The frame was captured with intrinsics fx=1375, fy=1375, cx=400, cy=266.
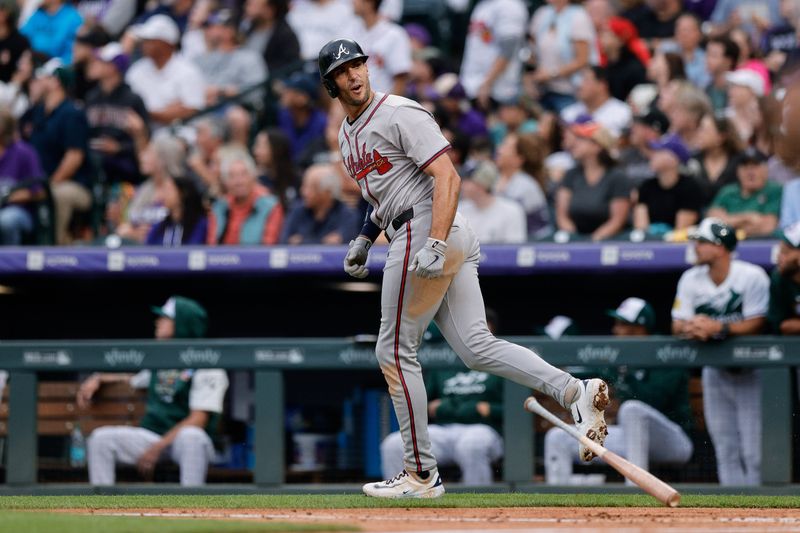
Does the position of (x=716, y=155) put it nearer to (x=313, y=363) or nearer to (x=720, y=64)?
(x=720, y=64)

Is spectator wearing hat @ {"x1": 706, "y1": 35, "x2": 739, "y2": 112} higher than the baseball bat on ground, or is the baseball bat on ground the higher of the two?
spectator wearing hat @ {"x1": 706, "y1": 35, "x2": 739, "y2": 112}

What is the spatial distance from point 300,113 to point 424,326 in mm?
5767

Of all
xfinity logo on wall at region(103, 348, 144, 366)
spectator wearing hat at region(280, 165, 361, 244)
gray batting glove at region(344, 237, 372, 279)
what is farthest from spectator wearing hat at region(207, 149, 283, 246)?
gray batting glove at region(344, 237, 372, 279)

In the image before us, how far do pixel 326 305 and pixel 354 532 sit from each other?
225 inches

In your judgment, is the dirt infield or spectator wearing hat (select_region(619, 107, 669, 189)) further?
spectator wearing hat (select_region(619, 107, 669, 189))

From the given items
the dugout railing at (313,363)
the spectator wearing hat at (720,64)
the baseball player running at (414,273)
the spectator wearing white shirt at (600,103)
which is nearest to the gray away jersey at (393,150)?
the baseball player running at (414,273)

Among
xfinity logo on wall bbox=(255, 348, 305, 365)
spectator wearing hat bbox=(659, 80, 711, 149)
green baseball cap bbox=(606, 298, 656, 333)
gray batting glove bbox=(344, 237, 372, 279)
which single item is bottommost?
xfinity logo on wall bbox=(255, 348, 305, 365)

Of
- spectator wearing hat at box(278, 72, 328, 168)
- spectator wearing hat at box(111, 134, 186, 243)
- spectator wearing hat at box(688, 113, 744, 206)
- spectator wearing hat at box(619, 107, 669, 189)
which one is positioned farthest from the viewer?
spectator wearing hat at box(278, 72, 328, 168)

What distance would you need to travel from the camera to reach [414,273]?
18.6ft

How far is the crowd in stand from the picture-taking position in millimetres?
9492

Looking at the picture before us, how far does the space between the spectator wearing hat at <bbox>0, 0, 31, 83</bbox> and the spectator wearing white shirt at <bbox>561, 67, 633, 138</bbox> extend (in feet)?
18.9

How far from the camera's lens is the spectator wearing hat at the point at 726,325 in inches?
299

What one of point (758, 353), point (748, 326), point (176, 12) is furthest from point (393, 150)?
point (176, 12)

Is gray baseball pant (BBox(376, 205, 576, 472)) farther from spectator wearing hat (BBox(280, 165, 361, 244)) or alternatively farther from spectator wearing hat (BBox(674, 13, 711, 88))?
spectator wearing hat (BBox(674, 13, 711, 88))
